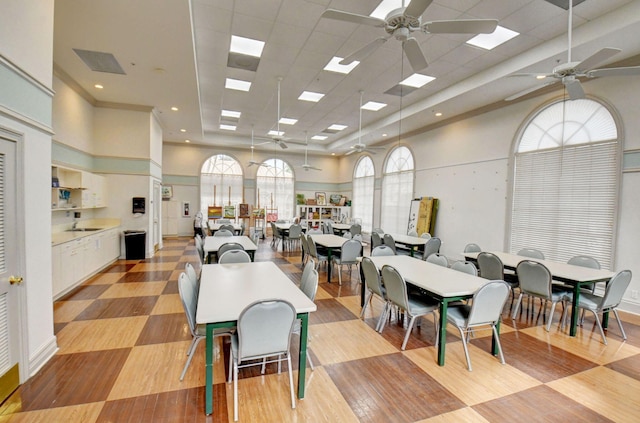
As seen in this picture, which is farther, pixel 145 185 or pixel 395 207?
pixel 395 207

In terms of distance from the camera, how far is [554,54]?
4.54 meters

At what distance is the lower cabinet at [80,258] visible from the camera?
4.48 metres

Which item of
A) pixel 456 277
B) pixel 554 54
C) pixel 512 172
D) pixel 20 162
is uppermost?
pixel 554 54

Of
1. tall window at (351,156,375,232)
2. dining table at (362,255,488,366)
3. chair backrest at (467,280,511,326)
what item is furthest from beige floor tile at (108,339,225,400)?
tall window at (351,156,375,232)

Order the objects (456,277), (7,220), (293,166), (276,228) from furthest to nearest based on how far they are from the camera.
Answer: (293,166)
(276,228)
(456,277)
(7,220)

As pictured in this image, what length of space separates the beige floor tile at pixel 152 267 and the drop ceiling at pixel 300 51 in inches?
159

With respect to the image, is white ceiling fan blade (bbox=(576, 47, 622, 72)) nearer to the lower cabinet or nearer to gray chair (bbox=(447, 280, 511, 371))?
gray chair (bbox=(447, 280, 511, 371))

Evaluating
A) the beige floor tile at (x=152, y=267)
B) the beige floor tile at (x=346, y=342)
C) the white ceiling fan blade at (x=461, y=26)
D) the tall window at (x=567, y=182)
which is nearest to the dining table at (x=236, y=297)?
the beige floor tile at (x=346, y=342)

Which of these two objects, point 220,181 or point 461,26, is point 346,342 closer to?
point 461,26

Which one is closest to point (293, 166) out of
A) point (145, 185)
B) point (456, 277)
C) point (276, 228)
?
point (276, 228)

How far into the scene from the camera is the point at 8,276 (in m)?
2.39

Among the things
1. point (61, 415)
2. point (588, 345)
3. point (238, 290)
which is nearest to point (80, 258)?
point (61, 415)

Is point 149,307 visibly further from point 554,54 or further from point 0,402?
point 554,54

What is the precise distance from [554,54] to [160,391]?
690 centimetres
